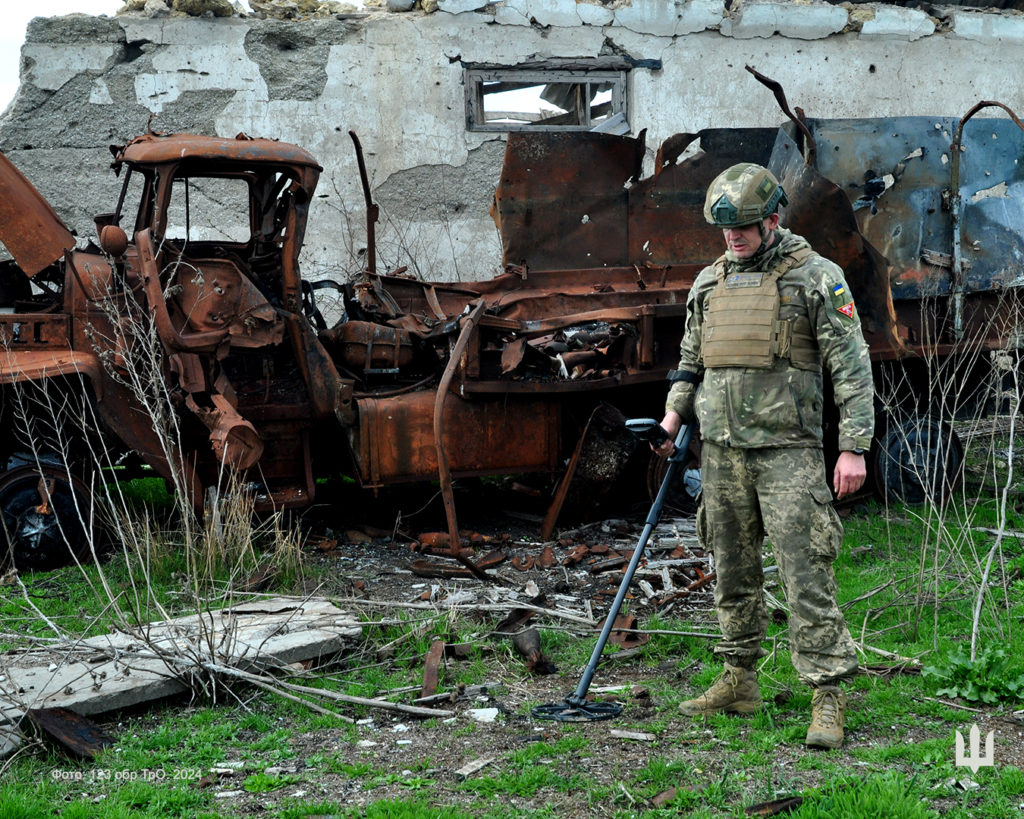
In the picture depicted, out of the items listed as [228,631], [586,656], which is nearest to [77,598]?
[228,631]

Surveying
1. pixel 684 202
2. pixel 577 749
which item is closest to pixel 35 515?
pixel 577 749

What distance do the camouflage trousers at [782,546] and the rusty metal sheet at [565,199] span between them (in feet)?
12.2

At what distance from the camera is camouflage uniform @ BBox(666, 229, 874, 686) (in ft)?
11.5

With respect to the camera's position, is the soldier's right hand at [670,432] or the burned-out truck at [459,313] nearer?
the soldier's right hand at [670,432]

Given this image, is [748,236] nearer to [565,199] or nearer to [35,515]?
[565,199]

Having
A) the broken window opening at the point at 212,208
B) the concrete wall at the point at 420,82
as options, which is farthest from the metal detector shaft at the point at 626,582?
the broken window opening at the point at 212,208

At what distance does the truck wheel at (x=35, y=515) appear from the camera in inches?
220

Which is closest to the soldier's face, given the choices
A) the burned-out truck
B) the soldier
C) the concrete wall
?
the soldier

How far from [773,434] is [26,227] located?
4367 millimetres

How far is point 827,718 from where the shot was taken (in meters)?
3.49

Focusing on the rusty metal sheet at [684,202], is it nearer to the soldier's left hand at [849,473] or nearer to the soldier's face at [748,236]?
the soldier's face at [748,236]

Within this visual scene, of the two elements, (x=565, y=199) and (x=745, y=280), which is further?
(x=565, y=199)

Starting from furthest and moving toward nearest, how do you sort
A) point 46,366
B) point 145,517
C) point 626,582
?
point 46,366 < point 145,517 < point 626,582

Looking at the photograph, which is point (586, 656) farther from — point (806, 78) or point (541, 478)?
point (806, 78)
